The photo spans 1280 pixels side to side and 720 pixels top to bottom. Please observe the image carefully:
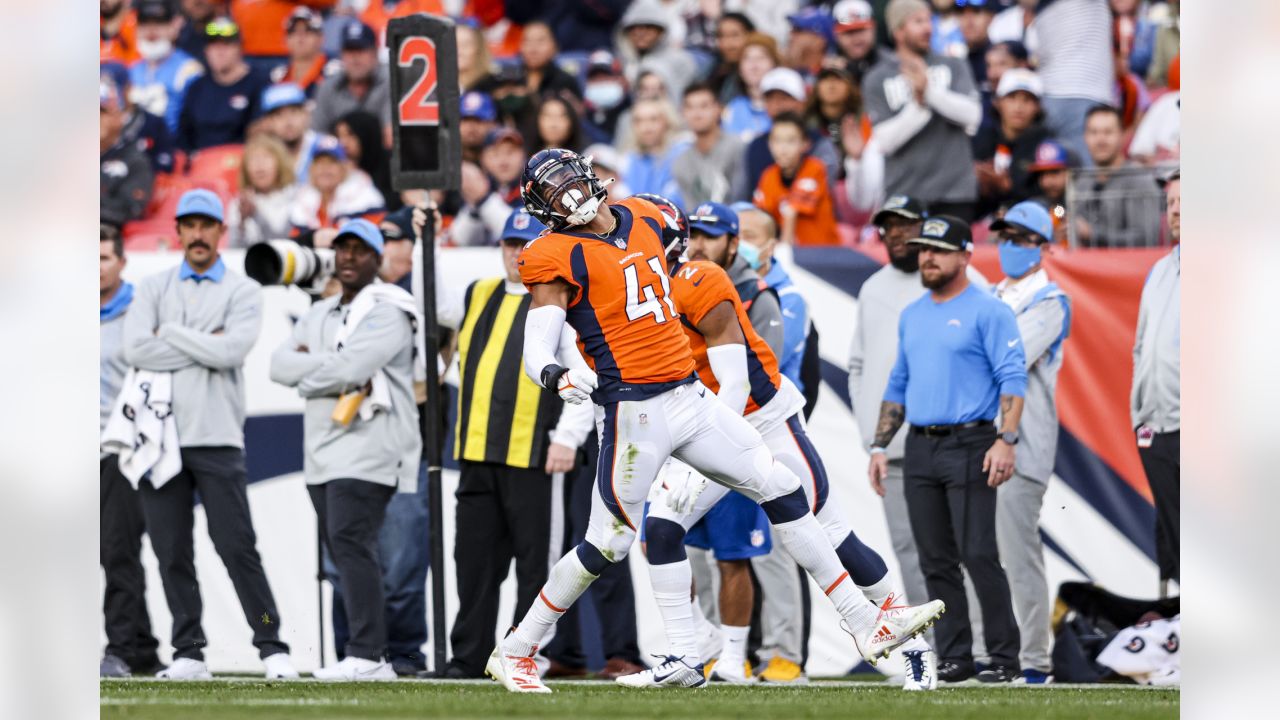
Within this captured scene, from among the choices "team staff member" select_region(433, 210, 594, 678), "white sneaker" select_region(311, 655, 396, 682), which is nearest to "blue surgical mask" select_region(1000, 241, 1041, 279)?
"team staff member" select_region(433, 210, 594, 678)

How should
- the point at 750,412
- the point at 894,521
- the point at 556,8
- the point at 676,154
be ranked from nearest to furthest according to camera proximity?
the point at 750,412 → the point at 894,521 → the point at 676,154 → the point at 556,8

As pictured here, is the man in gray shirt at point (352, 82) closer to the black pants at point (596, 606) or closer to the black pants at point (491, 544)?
the black pants at point (596, 606)

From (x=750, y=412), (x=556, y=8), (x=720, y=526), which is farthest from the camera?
(x=556, y=8)

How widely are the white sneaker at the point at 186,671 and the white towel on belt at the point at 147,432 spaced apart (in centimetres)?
90

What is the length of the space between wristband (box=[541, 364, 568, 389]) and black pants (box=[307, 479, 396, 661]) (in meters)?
2.43

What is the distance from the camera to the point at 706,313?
26.2ft

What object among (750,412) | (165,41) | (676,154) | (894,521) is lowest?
(894,521)

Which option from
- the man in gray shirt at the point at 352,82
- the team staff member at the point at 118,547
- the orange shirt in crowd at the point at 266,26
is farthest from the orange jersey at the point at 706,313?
the orange shirt in crowd at the point at 266,26

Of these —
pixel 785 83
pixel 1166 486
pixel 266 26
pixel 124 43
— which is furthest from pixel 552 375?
pixel 124 43
